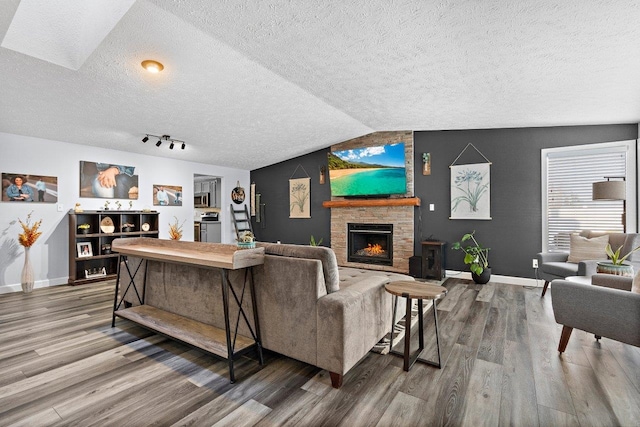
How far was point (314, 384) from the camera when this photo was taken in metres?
1.98

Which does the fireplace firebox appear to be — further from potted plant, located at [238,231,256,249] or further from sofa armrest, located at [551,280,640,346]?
potted plant, located at [238,231,256,249]

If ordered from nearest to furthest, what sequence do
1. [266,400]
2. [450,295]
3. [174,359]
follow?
[266,400] < [174,359] < [450,295]

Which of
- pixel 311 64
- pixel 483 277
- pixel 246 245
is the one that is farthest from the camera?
pixel 483 277

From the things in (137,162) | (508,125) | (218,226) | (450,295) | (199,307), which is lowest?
(450,295)

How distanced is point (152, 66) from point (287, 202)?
459 cm

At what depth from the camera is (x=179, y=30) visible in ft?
8.38

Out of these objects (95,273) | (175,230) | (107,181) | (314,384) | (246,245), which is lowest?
(314,384)

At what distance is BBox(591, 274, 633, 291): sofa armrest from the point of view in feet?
7.99

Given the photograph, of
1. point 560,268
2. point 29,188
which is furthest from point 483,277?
point 29,188

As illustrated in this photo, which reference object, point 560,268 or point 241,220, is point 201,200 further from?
point 560,268

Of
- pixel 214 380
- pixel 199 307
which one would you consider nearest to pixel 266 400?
pixel 214 380

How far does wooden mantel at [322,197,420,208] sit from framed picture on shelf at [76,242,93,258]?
4255 mm

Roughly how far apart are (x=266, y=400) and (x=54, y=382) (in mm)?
1481

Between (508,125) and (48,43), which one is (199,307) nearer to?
(48,43)
